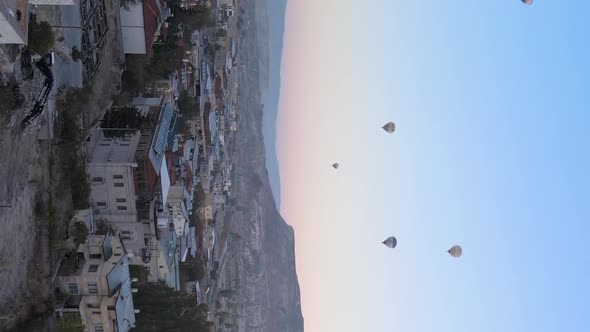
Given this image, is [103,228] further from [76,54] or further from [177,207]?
[177,207]

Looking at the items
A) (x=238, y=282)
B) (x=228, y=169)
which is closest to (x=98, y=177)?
(x=228, y=169)

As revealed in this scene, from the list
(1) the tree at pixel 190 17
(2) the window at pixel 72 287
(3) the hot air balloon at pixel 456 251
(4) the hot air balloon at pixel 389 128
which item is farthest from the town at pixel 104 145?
(3) the hot air balloon at pixel 456 251

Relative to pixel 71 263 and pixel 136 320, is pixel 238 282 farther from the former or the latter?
pixel 71 263

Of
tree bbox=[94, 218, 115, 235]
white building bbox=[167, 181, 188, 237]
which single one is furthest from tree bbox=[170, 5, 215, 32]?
tree bbox=[94, 218, 115, 235]

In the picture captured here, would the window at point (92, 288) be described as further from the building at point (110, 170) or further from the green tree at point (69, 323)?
the building at point (110, 170)

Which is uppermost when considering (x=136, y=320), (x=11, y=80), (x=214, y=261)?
(x=11, y=80)

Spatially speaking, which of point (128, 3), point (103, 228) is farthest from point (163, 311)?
point (128, 3)

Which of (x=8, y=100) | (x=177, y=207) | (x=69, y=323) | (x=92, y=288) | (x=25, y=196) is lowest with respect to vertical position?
(x=69, y=323)
